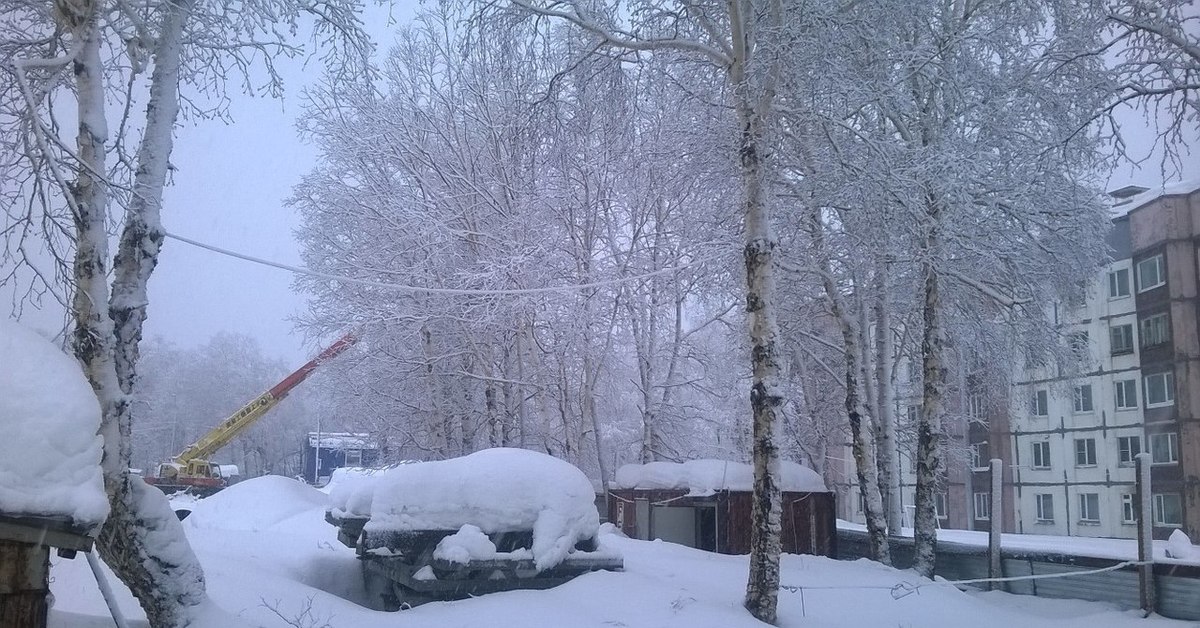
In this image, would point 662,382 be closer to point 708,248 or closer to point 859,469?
point 708,248

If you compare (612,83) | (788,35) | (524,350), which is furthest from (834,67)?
(524,350)

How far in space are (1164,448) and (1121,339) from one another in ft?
11.1

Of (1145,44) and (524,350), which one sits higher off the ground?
(1145,44)

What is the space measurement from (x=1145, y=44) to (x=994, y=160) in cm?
392

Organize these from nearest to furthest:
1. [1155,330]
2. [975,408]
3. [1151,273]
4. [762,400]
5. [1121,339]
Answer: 1. [762,400]
2. [1151,273]
3. [1155,330]
4. [1121,339]
5. [975,408]

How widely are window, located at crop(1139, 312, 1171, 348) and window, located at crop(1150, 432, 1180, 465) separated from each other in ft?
6.45

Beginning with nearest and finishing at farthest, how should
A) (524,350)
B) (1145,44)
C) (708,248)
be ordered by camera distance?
(1145,44), (708,248), (524,350)

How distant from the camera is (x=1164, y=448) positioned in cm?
1678

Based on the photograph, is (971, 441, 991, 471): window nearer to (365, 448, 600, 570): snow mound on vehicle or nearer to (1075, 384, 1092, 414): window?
(1075, 384, 1092, 414): window

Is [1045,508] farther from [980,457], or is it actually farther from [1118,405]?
[1118,405]

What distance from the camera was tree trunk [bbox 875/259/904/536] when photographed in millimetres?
14242

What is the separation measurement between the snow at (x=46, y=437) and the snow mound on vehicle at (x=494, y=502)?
4.43 meters

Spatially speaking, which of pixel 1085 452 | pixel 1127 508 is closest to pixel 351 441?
pixel 1085 452

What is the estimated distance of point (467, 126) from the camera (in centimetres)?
2016
